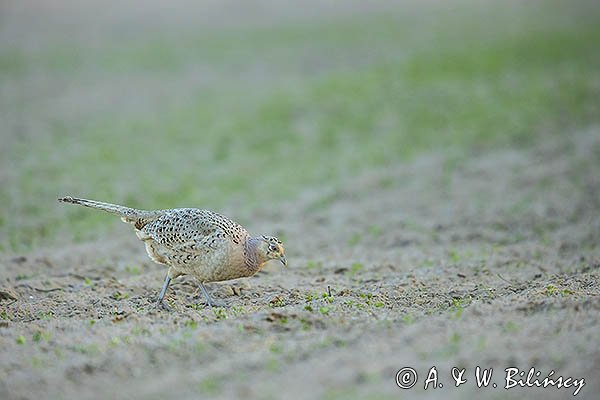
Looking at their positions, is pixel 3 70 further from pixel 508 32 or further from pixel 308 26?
pixel 508 32

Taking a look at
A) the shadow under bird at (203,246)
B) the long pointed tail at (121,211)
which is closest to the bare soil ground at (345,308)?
the shadow under bird at (203,246)

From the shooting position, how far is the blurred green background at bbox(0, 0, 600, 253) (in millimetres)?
15758

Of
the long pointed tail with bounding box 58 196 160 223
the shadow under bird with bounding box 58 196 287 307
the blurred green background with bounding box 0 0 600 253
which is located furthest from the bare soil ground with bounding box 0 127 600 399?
the blurred green background with bounding box 0 0 600 253

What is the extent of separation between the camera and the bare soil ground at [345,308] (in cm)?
523

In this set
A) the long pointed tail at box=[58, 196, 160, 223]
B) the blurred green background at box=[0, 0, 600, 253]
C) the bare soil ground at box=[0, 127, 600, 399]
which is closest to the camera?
the bare soil ground at box=[0, 127, 600, 399]

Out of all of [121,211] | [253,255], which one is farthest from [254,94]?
[253,255]

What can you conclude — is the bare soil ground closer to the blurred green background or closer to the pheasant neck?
the pheasant neck

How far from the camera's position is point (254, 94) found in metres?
22.1

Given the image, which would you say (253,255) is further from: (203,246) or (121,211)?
(121,211)

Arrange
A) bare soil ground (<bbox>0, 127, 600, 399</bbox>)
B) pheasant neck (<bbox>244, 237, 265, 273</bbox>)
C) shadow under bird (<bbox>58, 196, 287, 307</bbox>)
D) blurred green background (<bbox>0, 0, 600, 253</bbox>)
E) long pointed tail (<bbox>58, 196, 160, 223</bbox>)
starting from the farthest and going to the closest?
blurred green background (<bbox>0, 0, 600, 253</bbox>)
long pointed tail (<bbox>58, 196, 160, 223</bbox>)
pheasant neck (<bbox>244, 237, 265, 273</bbox>)
shadow under bird (<bbox>58, 196, 287, 307</bbox>)
bare soil ground (<bbox>0, 127, 600, 399</bbox>)

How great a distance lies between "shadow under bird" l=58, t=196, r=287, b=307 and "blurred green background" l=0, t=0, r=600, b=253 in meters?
4.67

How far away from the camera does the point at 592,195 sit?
13.0 meters

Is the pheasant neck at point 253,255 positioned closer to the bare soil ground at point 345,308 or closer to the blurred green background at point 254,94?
the bare soil ground at point 345,308

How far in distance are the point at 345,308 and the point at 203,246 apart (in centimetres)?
159
